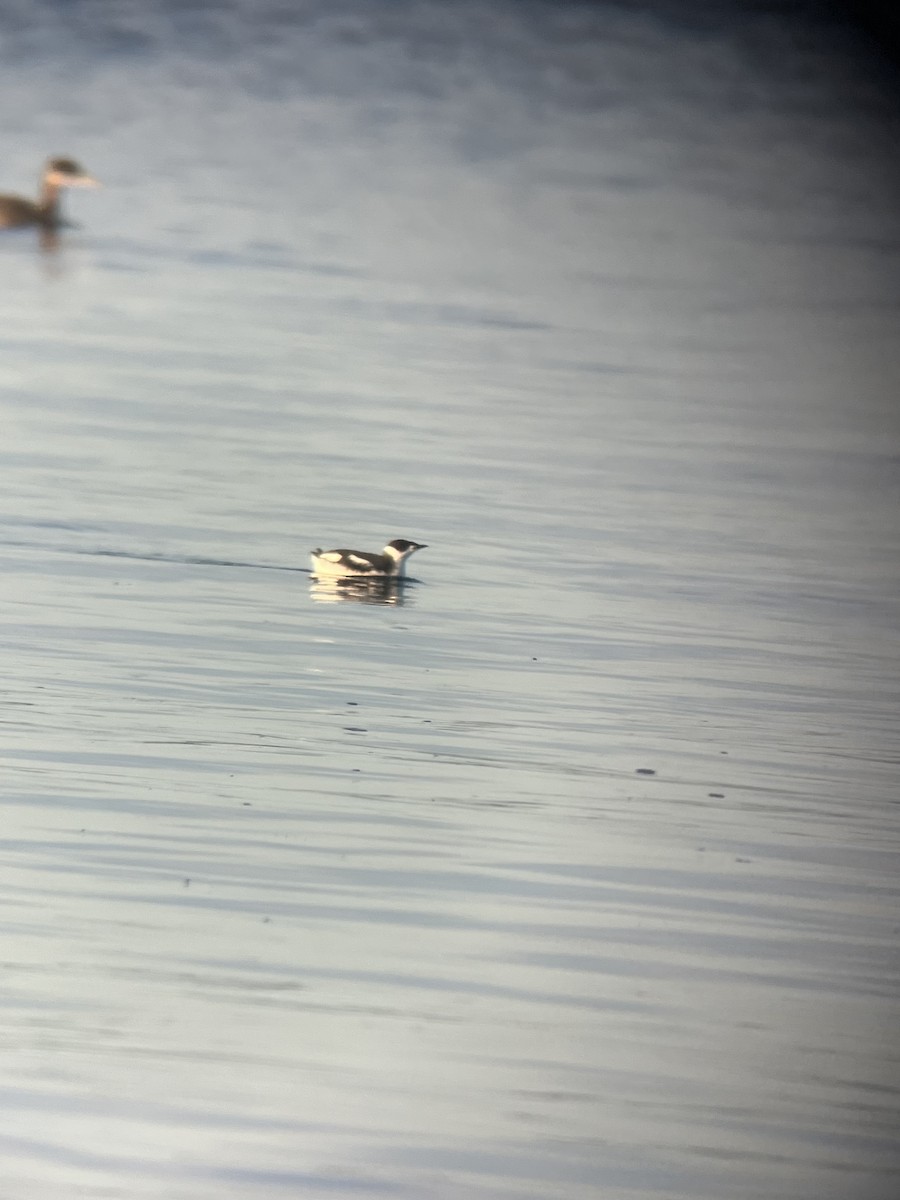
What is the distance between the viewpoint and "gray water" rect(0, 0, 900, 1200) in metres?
4.11

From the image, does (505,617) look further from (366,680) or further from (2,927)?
(2,927)

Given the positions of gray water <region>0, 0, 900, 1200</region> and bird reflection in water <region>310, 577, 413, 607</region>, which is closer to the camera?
gray water <region>0, 0, 900, 1200</region>

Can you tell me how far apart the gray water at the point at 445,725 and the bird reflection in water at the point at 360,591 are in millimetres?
60

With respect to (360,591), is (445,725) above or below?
below

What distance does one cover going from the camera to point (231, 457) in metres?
10.7

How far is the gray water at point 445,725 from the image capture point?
4113 mm

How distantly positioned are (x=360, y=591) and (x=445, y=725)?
1.71 m

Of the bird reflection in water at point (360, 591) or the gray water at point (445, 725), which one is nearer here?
the gray water at point (445, 725)

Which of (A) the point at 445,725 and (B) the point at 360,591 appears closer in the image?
(A) the point at 445,725

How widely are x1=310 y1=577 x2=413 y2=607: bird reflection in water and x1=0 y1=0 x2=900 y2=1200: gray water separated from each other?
60 mm

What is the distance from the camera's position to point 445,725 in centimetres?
653

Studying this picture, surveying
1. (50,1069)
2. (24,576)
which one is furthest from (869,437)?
(50,1069)

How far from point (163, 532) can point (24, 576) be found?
41.7 inches

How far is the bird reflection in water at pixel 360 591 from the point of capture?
26.7 ft
